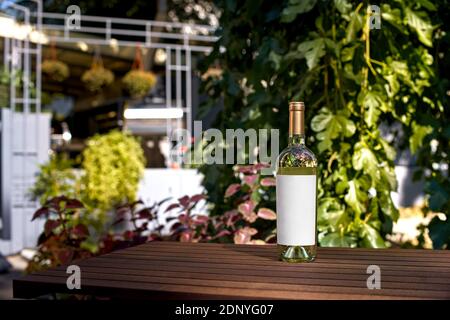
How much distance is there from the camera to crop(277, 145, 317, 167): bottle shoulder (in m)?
1.12

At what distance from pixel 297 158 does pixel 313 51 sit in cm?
62

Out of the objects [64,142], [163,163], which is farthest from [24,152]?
[64,142]

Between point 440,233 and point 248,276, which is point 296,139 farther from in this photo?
point 440,233

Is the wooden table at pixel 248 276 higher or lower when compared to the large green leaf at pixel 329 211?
lower

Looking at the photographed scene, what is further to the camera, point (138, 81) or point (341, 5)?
point (138, 81)

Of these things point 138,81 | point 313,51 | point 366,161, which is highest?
point 138,81

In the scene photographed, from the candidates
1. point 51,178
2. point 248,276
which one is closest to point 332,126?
point 248,276

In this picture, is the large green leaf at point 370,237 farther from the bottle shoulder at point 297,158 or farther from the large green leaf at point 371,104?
the bottle shoulder at point 297,158

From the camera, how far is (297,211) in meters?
1.07

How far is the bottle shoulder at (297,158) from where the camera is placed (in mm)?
1119

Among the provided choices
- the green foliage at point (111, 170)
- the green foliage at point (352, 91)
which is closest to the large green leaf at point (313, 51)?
the green foliage at point (352, 91)

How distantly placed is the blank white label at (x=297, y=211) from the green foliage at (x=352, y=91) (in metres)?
0.54

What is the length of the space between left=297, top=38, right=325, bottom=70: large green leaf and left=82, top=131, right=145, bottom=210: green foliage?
3901mm
